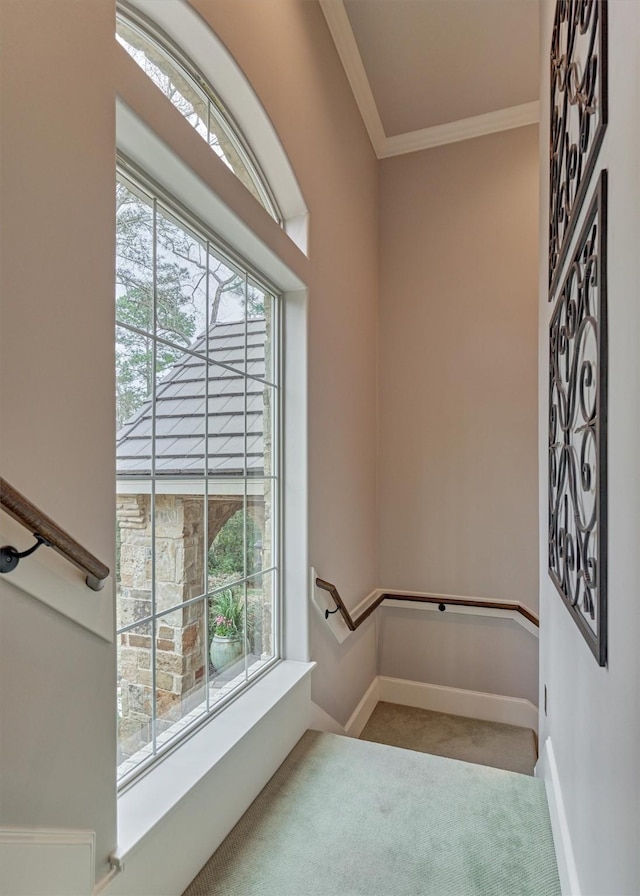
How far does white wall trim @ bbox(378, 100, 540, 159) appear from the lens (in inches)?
119

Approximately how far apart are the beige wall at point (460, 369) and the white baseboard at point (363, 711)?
26.3 inches

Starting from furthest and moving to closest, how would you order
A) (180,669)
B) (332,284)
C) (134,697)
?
(332,284)
(180,669)
(134,697)

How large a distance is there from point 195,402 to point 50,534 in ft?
2.58

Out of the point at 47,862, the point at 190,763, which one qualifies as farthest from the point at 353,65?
the point at 47,862

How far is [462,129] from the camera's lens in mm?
3148

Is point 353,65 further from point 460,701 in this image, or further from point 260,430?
point 460,701

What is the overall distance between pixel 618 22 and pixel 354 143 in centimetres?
247

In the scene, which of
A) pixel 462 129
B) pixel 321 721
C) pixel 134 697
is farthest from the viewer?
pixel 462 129

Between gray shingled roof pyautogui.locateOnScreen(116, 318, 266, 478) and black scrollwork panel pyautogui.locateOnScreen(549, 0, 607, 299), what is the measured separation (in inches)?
43.8

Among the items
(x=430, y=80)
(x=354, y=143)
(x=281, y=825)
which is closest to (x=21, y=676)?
(x=281, y=825)

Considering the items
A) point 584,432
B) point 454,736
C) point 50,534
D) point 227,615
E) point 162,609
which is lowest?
point 454,736

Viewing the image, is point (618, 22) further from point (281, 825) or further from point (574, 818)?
point (281, 825)

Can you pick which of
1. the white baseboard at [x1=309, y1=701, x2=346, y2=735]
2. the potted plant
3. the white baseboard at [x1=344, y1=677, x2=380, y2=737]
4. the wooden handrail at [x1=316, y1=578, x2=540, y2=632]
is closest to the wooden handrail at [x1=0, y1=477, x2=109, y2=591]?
the potted plant

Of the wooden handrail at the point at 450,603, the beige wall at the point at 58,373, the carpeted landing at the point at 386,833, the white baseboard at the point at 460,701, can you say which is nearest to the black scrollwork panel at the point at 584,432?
the carpeted landing at the point at 386,833
